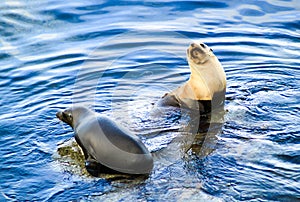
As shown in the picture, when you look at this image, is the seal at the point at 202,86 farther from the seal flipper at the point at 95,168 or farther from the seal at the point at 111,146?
the seal flipper at the point at 95,168

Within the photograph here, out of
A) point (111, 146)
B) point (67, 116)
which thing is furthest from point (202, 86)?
point (111, 146)

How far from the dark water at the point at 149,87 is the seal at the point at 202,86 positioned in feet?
0.78

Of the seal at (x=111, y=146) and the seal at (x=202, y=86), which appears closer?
the seal at (x=111, y=146)

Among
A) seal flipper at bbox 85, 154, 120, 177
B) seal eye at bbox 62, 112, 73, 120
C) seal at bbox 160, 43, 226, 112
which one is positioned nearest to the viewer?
seal flipper at bbox 85, 154, 120, 177

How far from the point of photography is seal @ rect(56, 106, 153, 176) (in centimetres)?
602

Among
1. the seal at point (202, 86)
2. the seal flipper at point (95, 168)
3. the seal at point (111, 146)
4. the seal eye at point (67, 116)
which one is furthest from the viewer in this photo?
the seal at point (202, 86)

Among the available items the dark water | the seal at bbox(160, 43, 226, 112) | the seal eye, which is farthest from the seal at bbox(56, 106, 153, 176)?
the seal at bbox(160, 43, 226, 112)

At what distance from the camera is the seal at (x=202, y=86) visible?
7965 millimetres

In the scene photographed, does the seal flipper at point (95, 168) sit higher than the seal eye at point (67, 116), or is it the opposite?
the seal eye at point (67, 116)

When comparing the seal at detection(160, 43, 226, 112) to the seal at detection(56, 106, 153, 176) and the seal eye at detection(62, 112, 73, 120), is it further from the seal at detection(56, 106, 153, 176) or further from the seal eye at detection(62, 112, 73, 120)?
the seal at detection(56, 106, 153, 176)

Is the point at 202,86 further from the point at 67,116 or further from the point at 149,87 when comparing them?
the point at 67,116

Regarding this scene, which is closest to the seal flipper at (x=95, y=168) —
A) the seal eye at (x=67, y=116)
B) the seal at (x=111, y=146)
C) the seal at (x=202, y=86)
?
the seal at (x=111, y=146)

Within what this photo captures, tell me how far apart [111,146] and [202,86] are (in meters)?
2.22

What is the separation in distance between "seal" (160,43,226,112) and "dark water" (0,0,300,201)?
0.24 m
